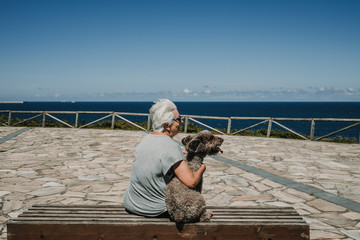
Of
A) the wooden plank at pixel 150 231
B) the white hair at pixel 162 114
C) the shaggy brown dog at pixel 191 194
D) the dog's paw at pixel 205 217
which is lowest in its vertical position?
the wooden plank at pixel 150 231

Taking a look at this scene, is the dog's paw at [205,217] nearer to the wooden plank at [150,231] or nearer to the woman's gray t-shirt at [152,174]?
the wooden plank at [150,231]

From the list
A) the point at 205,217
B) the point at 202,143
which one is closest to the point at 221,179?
the point at 205,217

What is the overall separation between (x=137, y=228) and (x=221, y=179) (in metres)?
3.82

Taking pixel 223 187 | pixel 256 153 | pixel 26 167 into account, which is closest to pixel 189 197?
pixel 223 187

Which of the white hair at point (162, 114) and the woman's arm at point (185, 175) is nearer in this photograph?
the woman's arm at point (185, 175)

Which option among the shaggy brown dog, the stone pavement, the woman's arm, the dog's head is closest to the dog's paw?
the shaggy brown dog

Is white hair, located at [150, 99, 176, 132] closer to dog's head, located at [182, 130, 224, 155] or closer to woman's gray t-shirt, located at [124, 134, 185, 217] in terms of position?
woman's gray t-shirt, located at [124, 134, 185, 217]

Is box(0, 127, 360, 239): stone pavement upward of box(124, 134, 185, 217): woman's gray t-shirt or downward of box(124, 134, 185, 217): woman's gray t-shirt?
downward

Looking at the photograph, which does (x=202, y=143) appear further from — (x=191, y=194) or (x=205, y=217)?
(x=205, y=217)

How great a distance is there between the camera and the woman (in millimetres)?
2180

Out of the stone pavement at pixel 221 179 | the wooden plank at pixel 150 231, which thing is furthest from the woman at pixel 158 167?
the stone pavement at pixel 221 179

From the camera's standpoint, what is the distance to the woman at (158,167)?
218 centimetres

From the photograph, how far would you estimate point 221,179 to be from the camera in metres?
5.76

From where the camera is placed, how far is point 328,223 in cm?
368
